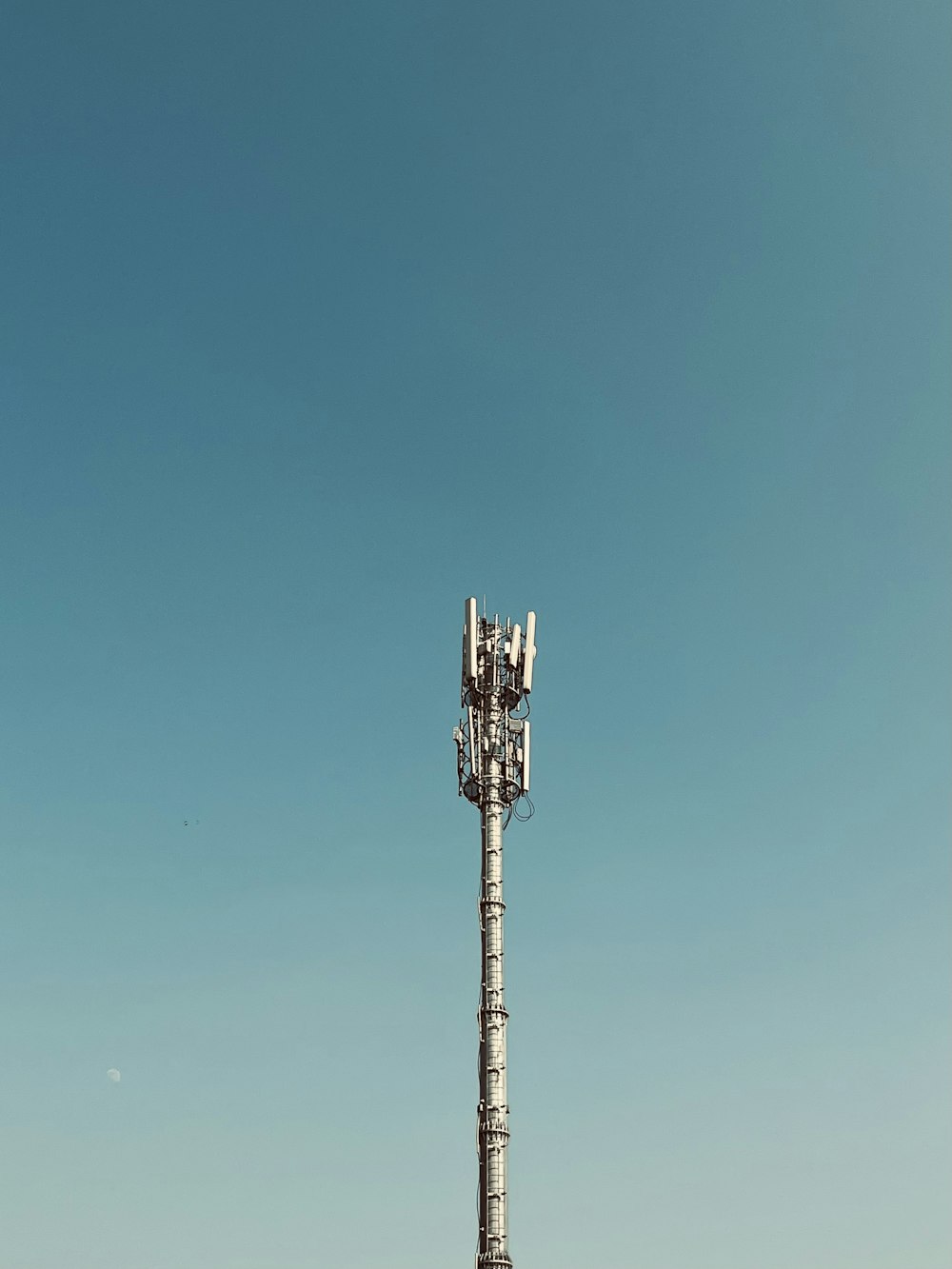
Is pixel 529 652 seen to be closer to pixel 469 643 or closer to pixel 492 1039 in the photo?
pixel 469 643

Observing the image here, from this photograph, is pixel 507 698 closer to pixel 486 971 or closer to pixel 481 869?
pixel 481 869

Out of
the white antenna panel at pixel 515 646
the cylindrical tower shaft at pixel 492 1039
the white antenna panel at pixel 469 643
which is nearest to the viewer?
the cylindrical tower shaft at pixel 492 1039

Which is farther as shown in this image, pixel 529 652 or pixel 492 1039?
pixel 529 652

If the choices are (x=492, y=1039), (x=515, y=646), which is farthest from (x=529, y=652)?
(x=492, y=1039)

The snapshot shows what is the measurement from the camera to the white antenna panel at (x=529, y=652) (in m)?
69.1

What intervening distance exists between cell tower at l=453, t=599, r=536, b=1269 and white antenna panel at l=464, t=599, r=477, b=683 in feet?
0.18

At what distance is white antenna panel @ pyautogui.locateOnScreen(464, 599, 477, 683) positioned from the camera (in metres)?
68.4

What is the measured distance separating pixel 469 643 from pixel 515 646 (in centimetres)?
275

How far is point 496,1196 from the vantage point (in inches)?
2211

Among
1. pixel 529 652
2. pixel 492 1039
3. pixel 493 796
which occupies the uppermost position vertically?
pixel 529 652

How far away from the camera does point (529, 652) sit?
69.8m

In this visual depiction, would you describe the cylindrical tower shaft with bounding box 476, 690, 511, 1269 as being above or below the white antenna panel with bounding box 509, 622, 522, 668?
below

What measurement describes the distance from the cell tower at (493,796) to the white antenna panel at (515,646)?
2.2 inches

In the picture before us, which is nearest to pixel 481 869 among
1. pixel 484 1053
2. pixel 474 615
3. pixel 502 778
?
pixel 502 778
